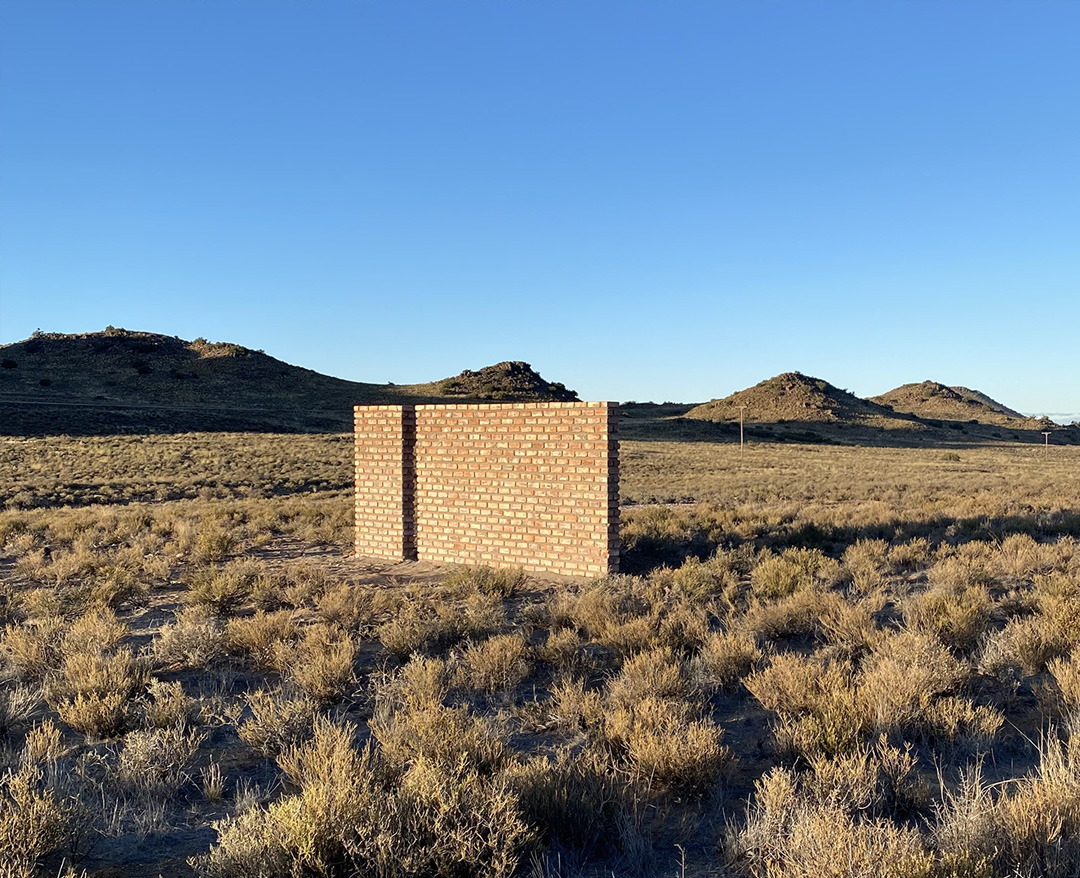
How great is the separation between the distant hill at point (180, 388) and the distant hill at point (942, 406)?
54628 millimetres

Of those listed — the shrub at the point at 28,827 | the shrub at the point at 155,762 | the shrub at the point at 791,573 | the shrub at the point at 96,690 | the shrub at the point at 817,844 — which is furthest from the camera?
the shrub at the point at 791,573

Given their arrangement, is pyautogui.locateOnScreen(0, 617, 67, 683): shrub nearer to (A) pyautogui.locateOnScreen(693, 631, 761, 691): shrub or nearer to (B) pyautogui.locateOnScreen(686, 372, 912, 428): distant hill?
(A) pyautogui.locateOnScreen(693, 631, 761, 691): shrub

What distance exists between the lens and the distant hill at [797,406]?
276ft

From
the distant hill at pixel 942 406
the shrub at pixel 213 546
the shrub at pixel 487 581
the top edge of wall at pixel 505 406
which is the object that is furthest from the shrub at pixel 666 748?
the distant hill at pixel 942 406

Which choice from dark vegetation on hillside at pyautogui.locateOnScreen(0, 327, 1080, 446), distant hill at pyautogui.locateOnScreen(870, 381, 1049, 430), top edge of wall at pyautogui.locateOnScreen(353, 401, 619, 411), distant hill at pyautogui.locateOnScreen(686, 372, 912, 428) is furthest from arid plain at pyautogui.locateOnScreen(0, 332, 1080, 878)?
distant hill at pyautogui.locateOnScreen(870, 381, 1049, 430)

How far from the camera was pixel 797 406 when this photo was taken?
291ft

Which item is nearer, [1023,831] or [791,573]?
[1023,831]

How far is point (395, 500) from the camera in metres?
12.1

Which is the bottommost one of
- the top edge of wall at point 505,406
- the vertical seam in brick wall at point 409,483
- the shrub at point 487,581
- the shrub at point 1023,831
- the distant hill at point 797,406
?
the shrub at point 487,581

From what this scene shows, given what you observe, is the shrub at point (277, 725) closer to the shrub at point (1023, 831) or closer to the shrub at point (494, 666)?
the shrub at point (494, 666)

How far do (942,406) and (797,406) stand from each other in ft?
117

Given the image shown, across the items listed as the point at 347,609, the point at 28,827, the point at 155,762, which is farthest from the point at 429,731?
the point at 347,609

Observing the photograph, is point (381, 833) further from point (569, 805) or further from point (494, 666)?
point (494, 666)

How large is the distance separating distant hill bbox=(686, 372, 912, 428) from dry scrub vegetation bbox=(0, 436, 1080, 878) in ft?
249
